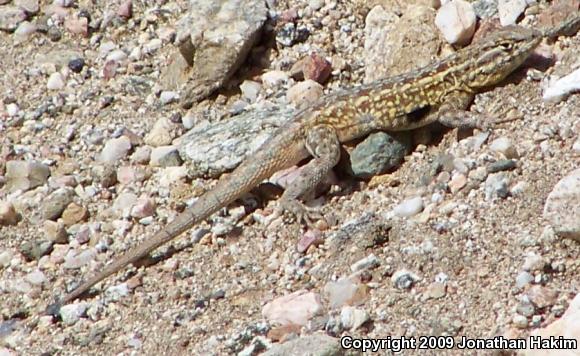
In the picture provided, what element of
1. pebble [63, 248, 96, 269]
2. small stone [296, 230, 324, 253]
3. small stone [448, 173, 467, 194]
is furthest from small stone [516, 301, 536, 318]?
pebble [63, 248, 96, 269]

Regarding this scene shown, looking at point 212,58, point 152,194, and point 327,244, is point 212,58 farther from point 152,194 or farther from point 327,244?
point 327,244

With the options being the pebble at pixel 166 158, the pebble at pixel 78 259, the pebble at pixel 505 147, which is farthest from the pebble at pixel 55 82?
the pebble at pixel 505 147

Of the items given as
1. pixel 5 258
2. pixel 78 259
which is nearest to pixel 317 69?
pixel 78 259

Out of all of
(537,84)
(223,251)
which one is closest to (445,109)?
(537,84)

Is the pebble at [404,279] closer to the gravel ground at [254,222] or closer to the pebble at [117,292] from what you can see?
the gravel ground at [254,222]

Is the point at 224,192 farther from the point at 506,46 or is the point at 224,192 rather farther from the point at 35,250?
the point at 506,46
